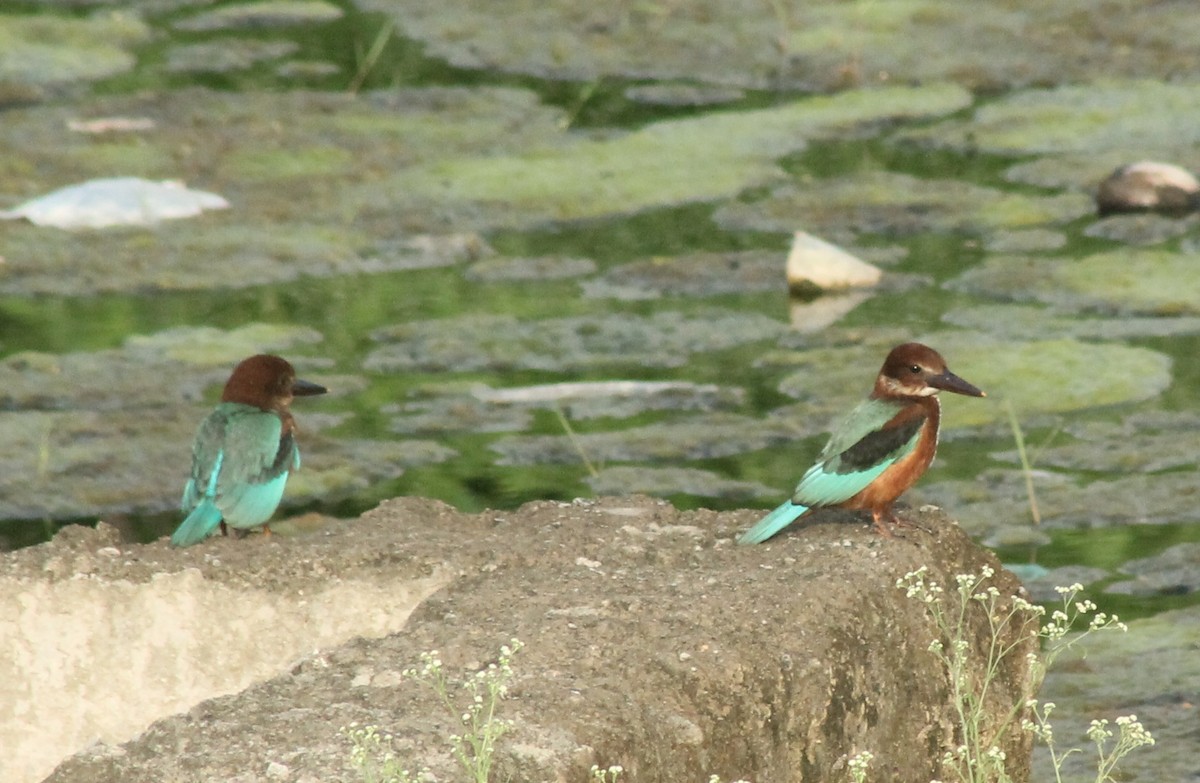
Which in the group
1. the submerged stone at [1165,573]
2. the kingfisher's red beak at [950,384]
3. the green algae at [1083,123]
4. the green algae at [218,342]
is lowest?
the green algae at [1083,123]

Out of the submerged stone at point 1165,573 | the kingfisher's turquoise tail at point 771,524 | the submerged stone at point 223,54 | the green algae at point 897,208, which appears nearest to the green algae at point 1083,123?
the green algae at point 897,208

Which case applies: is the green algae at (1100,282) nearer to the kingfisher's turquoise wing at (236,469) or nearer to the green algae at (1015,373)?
the green algae at (1015,373)

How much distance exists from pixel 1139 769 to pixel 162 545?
1.87 meters

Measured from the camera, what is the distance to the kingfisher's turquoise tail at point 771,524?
371cm

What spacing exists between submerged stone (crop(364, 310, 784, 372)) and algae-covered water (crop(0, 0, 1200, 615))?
0.02 meters

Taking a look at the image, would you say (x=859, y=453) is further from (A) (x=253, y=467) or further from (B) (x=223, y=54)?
(B) (x=223, y=54)

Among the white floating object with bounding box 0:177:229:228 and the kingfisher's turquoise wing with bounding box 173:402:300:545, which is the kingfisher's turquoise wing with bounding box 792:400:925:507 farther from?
the white floating object with bounding box 0:177:229:228

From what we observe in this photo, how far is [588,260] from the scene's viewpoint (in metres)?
7.30

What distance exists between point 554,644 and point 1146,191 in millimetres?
4997

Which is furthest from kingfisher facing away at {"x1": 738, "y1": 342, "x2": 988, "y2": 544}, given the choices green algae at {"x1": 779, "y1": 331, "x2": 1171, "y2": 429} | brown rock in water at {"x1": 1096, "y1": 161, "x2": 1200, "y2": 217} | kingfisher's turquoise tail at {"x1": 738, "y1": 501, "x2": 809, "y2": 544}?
brown rock in water at {"x1": 1096, "y1": 161, "x2": 1200, "y2": 217}

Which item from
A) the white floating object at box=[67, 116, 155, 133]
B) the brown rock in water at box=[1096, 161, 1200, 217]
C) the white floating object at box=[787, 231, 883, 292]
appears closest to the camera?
the white floating object at box=[787, 231, 883, 292]

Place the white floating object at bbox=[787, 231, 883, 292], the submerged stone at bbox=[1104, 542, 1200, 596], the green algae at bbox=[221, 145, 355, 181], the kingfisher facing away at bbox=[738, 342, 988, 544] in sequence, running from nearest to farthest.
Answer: the kingfisher facing away at bbox=[738, 342, 988, 544] → the submerged stone at bbox=[1104, 542, 1200, 596] → the white floating object at bbox=[787, 231, 883, 292] → the green algae at bbox=[221, 145, 355, 181]

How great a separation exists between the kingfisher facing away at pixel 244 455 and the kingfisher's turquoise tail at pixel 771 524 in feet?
3.28

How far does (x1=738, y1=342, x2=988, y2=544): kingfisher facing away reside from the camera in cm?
380
